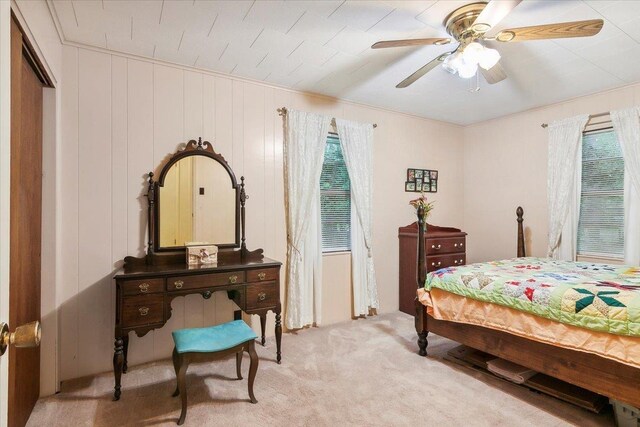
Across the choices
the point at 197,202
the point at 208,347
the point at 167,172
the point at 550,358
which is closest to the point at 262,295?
the point at 208,347

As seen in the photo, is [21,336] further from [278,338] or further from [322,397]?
[278,338]

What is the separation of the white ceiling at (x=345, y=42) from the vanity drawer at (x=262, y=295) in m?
1.95

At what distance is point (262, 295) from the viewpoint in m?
2.80

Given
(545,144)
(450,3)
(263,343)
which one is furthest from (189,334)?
(545,144)

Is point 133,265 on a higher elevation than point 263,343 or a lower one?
higher

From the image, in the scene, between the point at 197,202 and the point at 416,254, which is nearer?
the point at 197,202

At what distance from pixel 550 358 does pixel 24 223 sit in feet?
11.0

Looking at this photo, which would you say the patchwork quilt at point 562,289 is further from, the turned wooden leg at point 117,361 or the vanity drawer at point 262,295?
the turned wooden leg at point 117,361

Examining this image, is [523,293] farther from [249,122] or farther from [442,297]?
[249,122]

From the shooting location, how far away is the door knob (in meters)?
0.71

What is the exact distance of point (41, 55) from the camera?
2035mm

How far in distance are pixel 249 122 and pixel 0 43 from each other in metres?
2.61

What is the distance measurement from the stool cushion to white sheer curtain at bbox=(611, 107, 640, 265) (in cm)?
374

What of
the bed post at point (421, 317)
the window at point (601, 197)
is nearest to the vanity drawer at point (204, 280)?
the bed post at point (421, 317)
